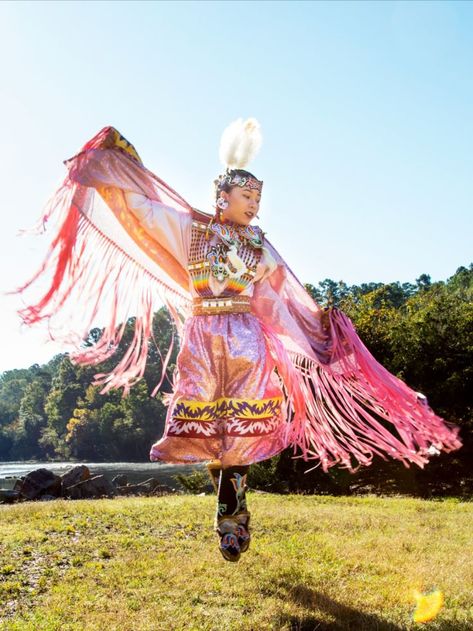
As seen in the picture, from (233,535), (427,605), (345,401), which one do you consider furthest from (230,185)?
(427,605)

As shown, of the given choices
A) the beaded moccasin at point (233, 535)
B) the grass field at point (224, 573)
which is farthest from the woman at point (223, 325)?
the grass field at point (224, 573)

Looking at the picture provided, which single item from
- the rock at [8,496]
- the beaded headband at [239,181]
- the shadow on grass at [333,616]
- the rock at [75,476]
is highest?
the beaded headband at [239,181]

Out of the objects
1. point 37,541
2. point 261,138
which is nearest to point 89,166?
point 261,138

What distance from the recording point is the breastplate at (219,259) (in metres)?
3.90

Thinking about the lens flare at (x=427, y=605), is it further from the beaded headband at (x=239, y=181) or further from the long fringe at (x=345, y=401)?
the beaded headband at (x=239, y=181)

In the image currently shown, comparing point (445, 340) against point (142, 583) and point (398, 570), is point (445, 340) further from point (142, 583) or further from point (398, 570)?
point (142, 583)

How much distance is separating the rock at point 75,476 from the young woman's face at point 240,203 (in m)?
9.50

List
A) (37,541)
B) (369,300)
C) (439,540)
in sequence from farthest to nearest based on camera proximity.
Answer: (369,300) → (439,540) → (37,541)

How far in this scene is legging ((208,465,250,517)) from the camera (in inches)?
141

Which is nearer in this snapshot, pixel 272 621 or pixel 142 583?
pixel 272 621

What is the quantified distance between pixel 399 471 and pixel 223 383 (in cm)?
1169

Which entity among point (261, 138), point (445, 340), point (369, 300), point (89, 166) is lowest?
point (89, 166)

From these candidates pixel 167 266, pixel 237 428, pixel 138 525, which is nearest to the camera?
pixel 237 428

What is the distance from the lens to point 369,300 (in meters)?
20.0
